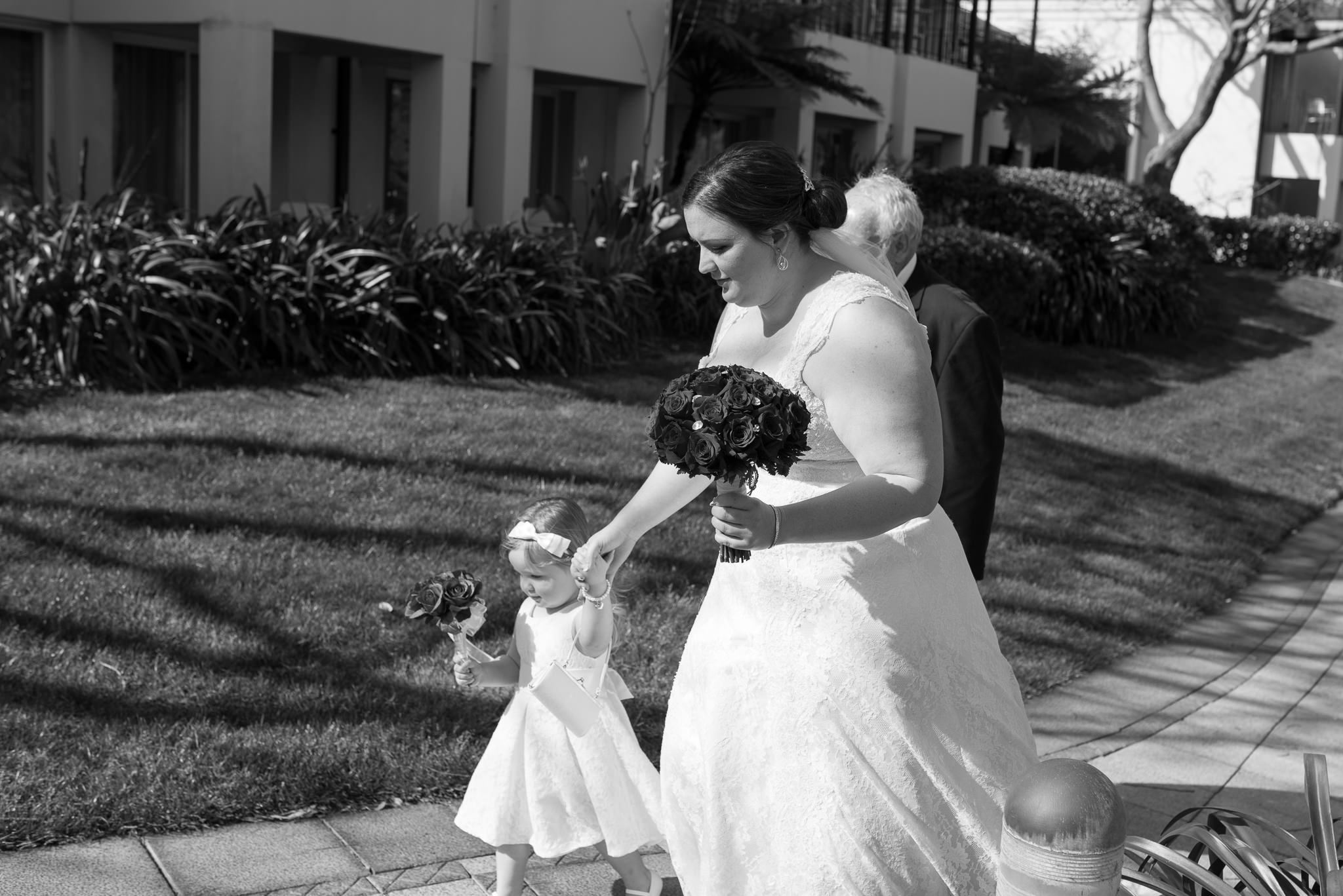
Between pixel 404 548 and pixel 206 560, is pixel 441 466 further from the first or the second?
pixel 206 560

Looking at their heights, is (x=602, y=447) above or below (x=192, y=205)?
below

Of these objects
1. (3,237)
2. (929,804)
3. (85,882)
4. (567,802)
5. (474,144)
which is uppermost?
(474,144)

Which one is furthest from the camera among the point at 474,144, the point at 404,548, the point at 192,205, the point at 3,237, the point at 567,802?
the point at 474,144

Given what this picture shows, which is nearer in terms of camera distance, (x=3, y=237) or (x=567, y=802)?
(x=567, y=802)

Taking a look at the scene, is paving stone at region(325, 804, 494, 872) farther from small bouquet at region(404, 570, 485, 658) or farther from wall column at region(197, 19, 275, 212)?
wall column at region(197, 19, 275, 212)

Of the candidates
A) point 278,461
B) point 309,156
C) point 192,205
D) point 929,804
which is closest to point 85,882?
point 929,804

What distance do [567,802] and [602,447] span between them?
483cm

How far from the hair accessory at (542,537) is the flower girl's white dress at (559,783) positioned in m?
0.23

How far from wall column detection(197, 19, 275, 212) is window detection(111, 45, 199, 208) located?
7.12 feet

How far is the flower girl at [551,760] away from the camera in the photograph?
3373 mm

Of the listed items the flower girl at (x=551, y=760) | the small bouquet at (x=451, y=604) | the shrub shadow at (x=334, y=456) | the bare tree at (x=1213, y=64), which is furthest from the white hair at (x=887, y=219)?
the bare tree at (x=1213, y=64)

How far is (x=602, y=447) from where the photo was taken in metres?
8.15

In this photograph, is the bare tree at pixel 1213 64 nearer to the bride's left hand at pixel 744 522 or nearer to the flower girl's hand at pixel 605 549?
the flower girl's hand at pixel 605 549

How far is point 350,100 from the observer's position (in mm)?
16203
